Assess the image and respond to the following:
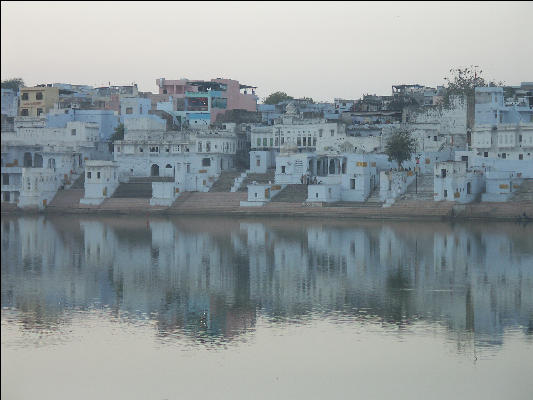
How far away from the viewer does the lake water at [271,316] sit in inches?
597

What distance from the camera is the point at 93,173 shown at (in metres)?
44.8

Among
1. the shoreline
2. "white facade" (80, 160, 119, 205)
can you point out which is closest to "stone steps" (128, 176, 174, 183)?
"white facade" (80, 160, 119, 205)

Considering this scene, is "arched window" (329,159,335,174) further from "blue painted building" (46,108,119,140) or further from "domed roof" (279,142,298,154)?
"blue painted building" (46,108,119,140)

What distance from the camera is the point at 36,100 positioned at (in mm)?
52312

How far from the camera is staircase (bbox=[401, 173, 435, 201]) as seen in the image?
39969 mm

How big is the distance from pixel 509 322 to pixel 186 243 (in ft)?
45.8

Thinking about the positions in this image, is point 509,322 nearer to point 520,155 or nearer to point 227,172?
point 520,155

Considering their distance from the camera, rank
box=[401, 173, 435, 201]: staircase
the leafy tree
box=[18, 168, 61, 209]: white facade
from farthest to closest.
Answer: the leafy tree → box=[18, 168, 61, 209]: white facade → box=[401, 173, 435, 201]: staircase

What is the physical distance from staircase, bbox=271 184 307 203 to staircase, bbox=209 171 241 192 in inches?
97.3

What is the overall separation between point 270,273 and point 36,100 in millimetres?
30080

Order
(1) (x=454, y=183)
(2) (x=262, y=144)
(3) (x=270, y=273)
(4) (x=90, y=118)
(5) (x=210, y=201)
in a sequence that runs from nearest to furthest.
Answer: (3) (x=270, y=273) < (1) (x=454, y=183) < (5) (x=210, y=201) < (2) (x=262, y=144) < (4) (x=90, y=118)

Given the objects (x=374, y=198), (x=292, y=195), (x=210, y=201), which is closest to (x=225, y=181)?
(x=210, y=201)

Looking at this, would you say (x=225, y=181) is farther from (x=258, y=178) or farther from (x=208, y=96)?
(x=208, y=96)

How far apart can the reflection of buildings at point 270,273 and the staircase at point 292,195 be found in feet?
19.8
